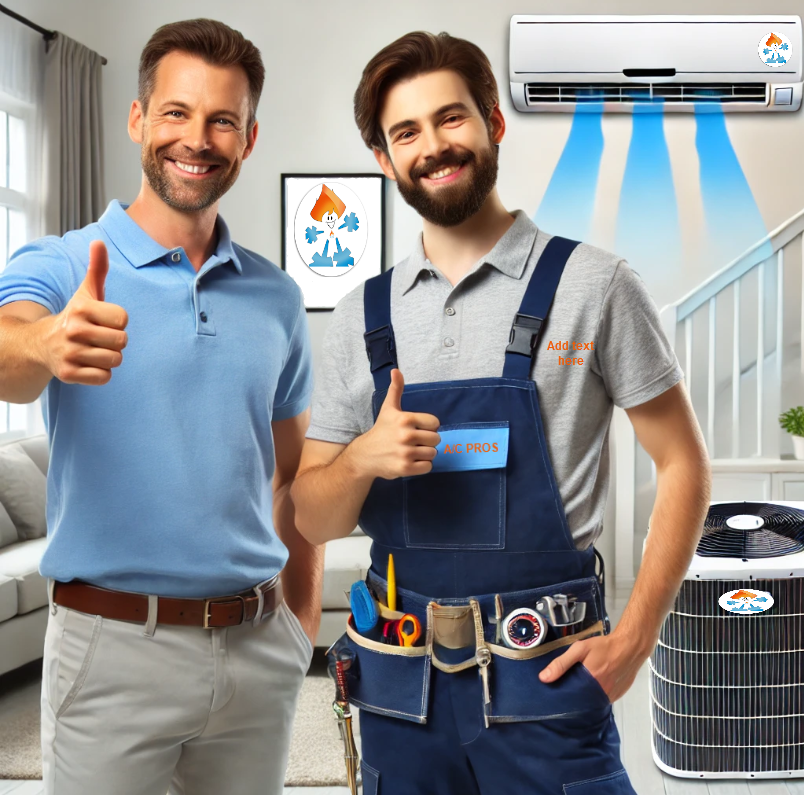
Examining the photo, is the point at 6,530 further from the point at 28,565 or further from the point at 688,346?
the point at 688,346

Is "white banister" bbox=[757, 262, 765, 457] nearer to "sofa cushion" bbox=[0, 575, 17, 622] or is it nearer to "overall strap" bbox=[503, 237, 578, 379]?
"sofa cushion" bbox=[0, 575, 17, 622]

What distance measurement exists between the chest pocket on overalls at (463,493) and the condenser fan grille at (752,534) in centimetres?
170

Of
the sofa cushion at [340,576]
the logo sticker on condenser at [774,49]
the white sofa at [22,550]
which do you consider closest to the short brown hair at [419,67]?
the sofa cushion at [340,576]

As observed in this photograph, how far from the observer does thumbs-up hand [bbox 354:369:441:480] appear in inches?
48.5

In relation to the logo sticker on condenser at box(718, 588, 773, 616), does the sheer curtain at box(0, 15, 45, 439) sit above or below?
above

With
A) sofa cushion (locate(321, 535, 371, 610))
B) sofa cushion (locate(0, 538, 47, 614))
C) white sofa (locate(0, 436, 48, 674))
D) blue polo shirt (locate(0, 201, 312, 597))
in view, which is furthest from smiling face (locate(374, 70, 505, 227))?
white sofa (locate(0, 436, 48, 674))

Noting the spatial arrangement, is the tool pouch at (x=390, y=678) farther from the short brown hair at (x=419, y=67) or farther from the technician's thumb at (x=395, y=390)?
the short brown hair at (x=419, y=67)

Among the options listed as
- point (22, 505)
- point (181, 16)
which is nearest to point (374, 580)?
point (22, 505)

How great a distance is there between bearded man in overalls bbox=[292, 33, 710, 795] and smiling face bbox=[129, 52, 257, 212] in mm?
262

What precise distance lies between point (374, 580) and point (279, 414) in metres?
0.43

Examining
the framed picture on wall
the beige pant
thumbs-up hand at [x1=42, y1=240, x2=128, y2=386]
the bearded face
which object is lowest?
the beige pant

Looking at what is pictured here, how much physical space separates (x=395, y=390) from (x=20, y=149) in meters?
4.28

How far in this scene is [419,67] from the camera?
1.40m

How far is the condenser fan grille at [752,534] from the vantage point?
2.79m
